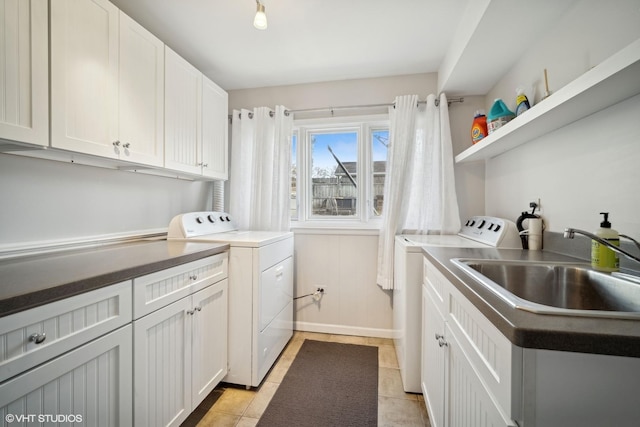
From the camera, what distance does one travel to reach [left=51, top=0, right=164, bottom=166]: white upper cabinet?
3.68 feet

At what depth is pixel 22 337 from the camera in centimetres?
71

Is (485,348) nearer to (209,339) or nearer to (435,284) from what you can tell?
(435,284)

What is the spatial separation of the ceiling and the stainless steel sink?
1506 millimetres

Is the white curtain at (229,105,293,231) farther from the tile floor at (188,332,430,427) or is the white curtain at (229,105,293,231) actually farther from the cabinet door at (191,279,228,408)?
the tile floor at (188,332,430,427)

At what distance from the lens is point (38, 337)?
736 mm

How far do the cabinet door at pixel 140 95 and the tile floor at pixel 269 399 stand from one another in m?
1.49

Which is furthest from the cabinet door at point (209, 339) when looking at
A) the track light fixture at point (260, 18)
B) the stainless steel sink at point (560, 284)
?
the track light fixture at point (260, 18)

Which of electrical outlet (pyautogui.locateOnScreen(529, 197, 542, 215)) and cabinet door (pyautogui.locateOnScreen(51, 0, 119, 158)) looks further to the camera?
electrical outlet (pyautogui.locateOnScreen(529, 197, 542, 215))

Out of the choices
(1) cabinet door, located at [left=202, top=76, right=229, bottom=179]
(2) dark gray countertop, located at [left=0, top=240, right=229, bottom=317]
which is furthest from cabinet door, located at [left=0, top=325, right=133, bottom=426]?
(1) cabinet door, located at [left=202, top=76, right=229, bottom=179]

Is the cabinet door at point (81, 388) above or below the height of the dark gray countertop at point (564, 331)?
below

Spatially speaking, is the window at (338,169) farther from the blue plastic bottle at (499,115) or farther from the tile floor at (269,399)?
the tile floor at (269,399)

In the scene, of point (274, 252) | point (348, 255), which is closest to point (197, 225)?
point (274, 252)

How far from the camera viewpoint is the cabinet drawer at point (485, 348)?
0.58 meters

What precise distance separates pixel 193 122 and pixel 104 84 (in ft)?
2.16
